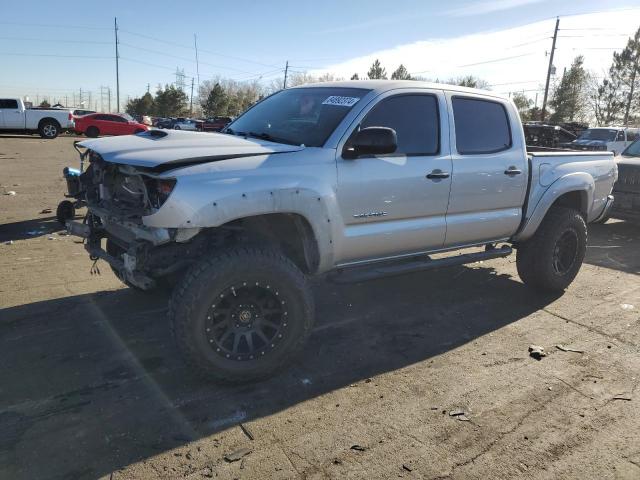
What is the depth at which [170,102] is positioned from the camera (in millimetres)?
66188

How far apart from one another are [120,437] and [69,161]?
15.2 m

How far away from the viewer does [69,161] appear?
52.7 ft

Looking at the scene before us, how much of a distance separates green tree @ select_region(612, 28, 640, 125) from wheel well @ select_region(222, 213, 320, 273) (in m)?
58.9

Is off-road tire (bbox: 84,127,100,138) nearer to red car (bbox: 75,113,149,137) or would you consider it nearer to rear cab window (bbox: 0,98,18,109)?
red car (bbox: 75,113,149,137)

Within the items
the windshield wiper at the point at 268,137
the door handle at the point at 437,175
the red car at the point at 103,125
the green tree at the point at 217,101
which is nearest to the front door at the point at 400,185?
the door handle at the point at 437,175

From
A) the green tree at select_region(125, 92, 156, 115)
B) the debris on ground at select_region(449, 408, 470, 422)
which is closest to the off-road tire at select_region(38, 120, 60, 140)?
the debris on ground at select_region(449, 408, 470, 422)

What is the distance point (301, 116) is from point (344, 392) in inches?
85.6

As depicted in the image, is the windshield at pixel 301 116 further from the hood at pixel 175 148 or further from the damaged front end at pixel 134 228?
the damaged front end at pixel 134 228

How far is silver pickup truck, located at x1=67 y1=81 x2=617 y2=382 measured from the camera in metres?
3.25

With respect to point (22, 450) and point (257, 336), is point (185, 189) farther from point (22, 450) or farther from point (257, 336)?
point (22, 450)

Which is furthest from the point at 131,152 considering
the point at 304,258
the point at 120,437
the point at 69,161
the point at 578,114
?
the point at 578,114

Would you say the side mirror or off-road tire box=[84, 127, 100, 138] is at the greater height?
the side mirror

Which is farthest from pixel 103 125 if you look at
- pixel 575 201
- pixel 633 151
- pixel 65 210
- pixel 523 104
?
pixel 523 104

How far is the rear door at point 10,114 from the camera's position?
2523 cm
